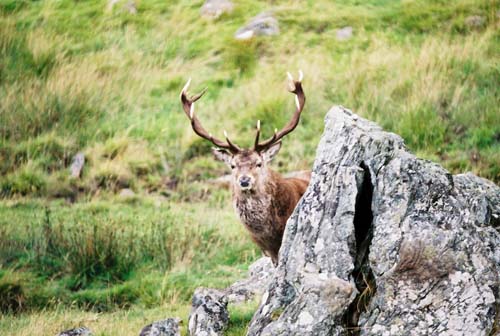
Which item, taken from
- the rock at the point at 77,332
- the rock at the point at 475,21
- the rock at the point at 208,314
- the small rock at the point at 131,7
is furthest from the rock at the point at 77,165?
the rock at the point at 475,21

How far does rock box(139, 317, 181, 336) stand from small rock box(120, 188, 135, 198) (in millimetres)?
6119

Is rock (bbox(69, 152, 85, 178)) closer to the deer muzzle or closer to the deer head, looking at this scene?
the deer head

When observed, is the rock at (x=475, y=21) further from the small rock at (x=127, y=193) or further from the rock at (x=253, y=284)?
the rock at (x=253, y=284)

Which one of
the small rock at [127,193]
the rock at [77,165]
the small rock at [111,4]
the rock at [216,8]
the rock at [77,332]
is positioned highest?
the small rock at [111,4]

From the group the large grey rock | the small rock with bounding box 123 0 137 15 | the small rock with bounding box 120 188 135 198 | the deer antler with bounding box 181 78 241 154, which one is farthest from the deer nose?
the small rock with bounding box 123 0 137 15

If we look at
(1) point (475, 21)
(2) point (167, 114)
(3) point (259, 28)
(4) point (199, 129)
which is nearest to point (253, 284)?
(4) point (199, 129)

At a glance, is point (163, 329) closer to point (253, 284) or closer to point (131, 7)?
point (253, 284)

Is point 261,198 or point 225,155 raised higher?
point 225,155

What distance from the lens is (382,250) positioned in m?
6.95

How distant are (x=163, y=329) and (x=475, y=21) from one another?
1077cm

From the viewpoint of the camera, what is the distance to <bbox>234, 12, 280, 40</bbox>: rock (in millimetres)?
17250

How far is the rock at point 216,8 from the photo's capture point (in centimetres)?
1794

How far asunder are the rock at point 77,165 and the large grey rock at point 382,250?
25.3 feet

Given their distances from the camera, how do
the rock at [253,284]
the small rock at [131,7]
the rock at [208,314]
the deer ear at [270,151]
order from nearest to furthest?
the rock at [208,314] → the rock at [253,284] → the deer ear at [270,151] → the small rock at [131,7]
